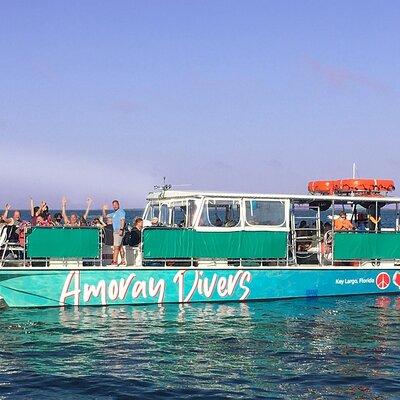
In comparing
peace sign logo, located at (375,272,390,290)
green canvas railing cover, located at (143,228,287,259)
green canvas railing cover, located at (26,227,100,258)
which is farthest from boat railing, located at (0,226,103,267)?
peace sign logo, located at (375,272,390,290)

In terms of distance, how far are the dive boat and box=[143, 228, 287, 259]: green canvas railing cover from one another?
31mm

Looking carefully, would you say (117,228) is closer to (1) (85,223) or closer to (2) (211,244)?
(1) (85,223)

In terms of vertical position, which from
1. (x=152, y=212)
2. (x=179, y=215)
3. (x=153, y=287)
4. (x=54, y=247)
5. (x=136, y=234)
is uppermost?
(x=152, y=212)

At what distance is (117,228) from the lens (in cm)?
2288

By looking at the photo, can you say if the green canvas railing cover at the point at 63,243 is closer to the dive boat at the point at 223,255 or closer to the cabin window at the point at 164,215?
the dive boat at the point at 223,255

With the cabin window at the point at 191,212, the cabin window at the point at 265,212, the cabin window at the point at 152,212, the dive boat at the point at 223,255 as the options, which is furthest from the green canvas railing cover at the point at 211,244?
the cabin window at the point at 152,212

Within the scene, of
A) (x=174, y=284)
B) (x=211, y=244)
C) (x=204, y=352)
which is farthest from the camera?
(x=211, y=244)

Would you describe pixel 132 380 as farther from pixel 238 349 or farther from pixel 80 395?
pixel 238 349

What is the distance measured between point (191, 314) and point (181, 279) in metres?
1.84

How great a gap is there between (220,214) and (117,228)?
3.31 metres

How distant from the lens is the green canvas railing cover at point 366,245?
23.8m

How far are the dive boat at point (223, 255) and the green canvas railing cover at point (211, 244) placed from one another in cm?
3

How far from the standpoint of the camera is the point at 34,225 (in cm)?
2142

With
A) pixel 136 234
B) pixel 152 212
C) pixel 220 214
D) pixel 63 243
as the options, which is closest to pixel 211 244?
pixel 220 214
